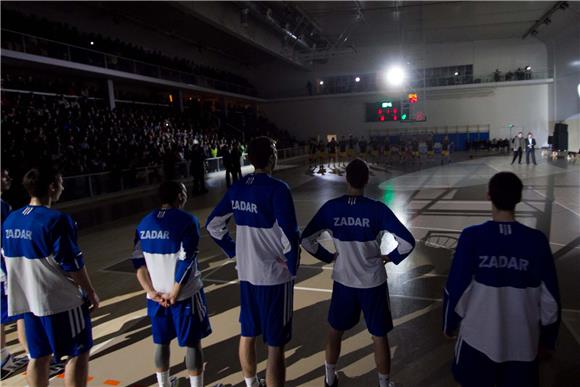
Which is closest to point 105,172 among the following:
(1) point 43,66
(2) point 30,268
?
(1) point 43,66

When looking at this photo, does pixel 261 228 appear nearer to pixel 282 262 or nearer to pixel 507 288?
pixel 282 262

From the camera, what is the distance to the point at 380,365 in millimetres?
3029

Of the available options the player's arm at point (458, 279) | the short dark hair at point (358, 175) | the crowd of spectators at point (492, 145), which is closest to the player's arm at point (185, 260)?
the short dark hair at point (358, 175)

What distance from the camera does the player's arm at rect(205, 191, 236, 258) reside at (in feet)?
10.4

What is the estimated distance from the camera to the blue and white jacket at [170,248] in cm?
292

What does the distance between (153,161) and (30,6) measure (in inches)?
435

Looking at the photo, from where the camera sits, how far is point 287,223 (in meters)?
2.82

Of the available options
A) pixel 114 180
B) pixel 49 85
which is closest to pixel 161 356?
pixel 114 180

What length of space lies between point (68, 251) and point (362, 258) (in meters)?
2.05

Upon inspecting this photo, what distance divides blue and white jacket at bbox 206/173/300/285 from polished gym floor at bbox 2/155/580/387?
1156mm

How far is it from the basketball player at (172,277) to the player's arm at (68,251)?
402 mm

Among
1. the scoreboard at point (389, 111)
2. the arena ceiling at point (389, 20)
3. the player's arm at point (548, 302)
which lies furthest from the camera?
the scoreboard at point (389, 111)

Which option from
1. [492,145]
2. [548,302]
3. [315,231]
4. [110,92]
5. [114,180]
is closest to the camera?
[548,302]

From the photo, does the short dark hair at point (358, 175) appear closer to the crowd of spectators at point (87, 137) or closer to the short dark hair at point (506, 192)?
the short dark hair at point (506, 192)
